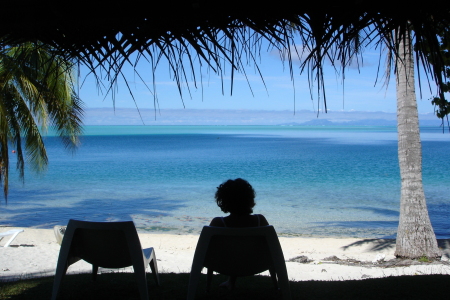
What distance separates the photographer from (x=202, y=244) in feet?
9.23

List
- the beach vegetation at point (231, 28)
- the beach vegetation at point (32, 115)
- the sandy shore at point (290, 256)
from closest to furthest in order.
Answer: the beach vegetation at point (231, 28)
the sandy shore at point (290, 256)
the beach vegetation at point (32, 115)

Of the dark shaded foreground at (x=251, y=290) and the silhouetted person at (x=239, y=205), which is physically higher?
the silhouetted person at (x=239, y=205)

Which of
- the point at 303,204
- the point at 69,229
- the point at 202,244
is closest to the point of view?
the point at 202,244

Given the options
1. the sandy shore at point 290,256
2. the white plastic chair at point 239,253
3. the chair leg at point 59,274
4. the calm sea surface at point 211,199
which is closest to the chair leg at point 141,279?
the white plastic chair at point 239,253

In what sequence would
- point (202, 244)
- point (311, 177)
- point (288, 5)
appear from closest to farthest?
point (288, 5)
point (202, 244)
point (311, 177)

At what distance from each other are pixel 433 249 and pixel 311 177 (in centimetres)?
2190

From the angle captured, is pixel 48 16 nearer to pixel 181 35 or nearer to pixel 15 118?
pixel 181 35

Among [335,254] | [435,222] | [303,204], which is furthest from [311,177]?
[335,254]

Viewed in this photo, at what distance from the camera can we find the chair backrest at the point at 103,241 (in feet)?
9.65

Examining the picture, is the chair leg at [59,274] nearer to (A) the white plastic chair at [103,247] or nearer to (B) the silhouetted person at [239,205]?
(A) the white plastic chair at [103,247]

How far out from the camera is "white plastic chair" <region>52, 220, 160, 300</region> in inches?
116

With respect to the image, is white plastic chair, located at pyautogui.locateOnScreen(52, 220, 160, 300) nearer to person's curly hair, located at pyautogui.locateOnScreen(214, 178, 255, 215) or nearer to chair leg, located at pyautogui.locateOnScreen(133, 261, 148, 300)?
chair leg, located at pyautogui.locateOnScreen(133, 261, 148, 300)

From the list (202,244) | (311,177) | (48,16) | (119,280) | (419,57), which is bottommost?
(311,177)

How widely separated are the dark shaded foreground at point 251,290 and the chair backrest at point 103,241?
417mm
